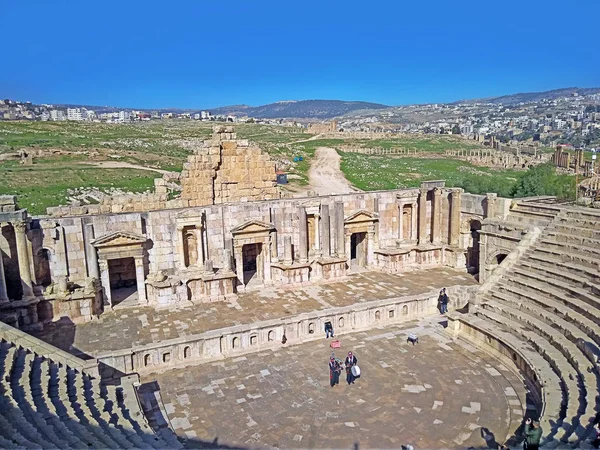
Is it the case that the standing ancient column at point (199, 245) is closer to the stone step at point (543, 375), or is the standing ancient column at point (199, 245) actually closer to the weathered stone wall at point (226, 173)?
the weathered stone wall at point (226, 173)

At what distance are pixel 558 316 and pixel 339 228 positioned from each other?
33.2ft

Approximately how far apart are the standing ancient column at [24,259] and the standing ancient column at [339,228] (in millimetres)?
12139

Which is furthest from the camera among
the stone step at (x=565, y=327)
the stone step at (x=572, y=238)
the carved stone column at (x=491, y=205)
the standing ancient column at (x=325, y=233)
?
the carved stone column at (x=491, y=205)

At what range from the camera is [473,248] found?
2442 centimetres

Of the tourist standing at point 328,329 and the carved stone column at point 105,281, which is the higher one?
the carved stone column at point 105,281

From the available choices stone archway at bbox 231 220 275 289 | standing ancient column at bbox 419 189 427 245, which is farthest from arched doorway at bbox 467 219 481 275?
stone archway at bbox 231 220 275 289

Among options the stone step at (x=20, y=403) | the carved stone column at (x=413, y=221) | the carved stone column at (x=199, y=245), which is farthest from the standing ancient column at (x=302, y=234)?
the stone step at (x=20, y=403)

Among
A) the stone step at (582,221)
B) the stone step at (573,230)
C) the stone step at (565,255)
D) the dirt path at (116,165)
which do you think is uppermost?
the dirt path at (116,165)

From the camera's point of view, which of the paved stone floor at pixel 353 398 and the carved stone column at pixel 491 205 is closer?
the paved stone floor at pixel 353 398

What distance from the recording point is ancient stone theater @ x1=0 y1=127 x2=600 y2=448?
1178 centimetres

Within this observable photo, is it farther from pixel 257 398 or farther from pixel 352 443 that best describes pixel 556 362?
pixel 257 398

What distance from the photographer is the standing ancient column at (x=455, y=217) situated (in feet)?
81.0

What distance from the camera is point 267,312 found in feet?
61.4

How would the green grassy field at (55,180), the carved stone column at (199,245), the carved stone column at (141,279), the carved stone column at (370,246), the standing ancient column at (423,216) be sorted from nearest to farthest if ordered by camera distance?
the carved stone column at (141,279)
the carved stone column at (199,245)
the carved stone column at (370,246)
the standing ancient column at (423,216)
the green grassy field at (55,180)
